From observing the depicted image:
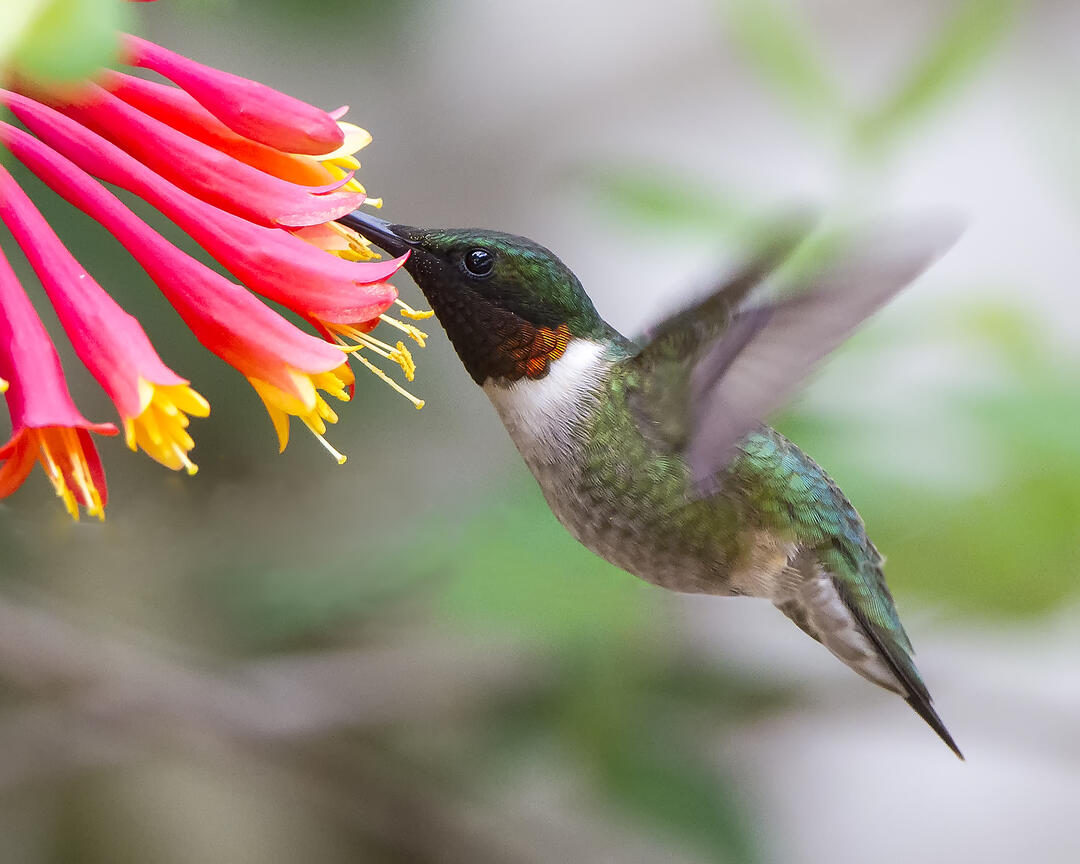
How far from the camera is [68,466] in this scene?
538 millimetres

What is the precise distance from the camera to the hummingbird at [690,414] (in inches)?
24.2

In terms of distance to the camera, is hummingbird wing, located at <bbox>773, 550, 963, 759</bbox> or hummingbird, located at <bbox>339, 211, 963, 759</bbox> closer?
hummingbird, located at <bbox>339, 211, 963, 759</bbox>

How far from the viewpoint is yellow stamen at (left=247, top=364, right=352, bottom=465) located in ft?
1.79

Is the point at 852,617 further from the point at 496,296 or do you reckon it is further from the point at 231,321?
the point at 231,321

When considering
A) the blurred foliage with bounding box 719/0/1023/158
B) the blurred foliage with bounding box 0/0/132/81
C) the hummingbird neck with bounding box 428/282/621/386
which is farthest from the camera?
the blurred foliage with bounding box 719/0/1023/158

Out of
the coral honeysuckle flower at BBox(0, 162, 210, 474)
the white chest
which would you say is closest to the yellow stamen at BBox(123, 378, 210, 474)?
the coral honeysuckle flower at BBox(0, 162, 210, 474)

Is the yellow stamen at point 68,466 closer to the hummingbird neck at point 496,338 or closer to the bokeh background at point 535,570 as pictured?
the hummingbird neck at point 496,338

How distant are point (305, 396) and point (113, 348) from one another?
0.27 feet

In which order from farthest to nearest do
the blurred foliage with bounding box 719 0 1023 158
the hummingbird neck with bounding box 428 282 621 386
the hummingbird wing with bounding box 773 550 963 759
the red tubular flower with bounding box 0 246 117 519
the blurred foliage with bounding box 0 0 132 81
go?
the blurred foliage with bounding box 719 0 1023 158, the hummingbird wing with bounding box 773 550 963 759, the hummingbird neck with bounding box 428 282 621 386, the red tubular flower with bounding box 0 246 117 519, the blurred foliage with bounding box 0 0 132 81

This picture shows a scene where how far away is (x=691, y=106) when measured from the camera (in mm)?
1958

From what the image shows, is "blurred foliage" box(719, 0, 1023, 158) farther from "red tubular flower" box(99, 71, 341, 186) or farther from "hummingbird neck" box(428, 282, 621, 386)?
"red tubular flower" box(99, 71, 341, 186)

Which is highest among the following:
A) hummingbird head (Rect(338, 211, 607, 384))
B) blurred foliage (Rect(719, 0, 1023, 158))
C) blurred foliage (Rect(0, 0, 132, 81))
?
blurred foliage (Rect(719, 0, 1023, 158))

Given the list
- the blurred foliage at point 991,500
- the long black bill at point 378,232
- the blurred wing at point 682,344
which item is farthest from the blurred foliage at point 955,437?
the long black bill at point 378,232

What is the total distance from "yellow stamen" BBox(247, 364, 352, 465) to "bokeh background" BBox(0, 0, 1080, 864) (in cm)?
41
